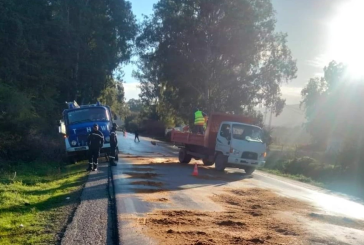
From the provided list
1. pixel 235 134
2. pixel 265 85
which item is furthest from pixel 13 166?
pixel 265 85

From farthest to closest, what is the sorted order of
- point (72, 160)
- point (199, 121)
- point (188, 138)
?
point (199, 121), point (188, 138), point (72, 160)

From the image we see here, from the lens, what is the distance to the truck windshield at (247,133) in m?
19.9

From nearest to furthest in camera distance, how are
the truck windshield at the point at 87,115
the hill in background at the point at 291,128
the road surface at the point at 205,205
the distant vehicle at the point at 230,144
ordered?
the road surface at the point at 205,205 → the distant vehicle at the point at 230,144 → the truck windshield at the point at 87,115 → the hill in background at the point at 291,128

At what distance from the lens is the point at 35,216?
907 cm

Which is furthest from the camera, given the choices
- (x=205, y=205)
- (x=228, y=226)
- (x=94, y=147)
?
(x=94, y=147)

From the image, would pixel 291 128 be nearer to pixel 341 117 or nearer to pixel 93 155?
pixel 341 117

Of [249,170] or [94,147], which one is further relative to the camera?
[249,170]

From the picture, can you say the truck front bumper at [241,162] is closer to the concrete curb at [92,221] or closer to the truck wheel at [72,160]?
the truck wheel at [72,160]

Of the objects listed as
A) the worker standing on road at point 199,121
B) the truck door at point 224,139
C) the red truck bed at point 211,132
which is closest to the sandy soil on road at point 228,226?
the truck door at point 224,139

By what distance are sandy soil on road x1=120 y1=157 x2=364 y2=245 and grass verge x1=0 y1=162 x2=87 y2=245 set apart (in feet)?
5.41

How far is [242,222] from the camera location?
29.2 feet

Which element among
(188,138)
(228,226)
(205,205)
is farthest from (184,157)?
(228,226)

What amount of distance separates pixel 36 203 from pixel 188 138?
12406 millimetres

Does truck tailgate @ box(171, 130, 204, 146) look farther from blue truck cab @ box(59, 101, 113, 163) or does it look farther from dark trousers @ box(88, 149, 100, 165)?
dark trousers @ box(88, 149, 100, 165)
